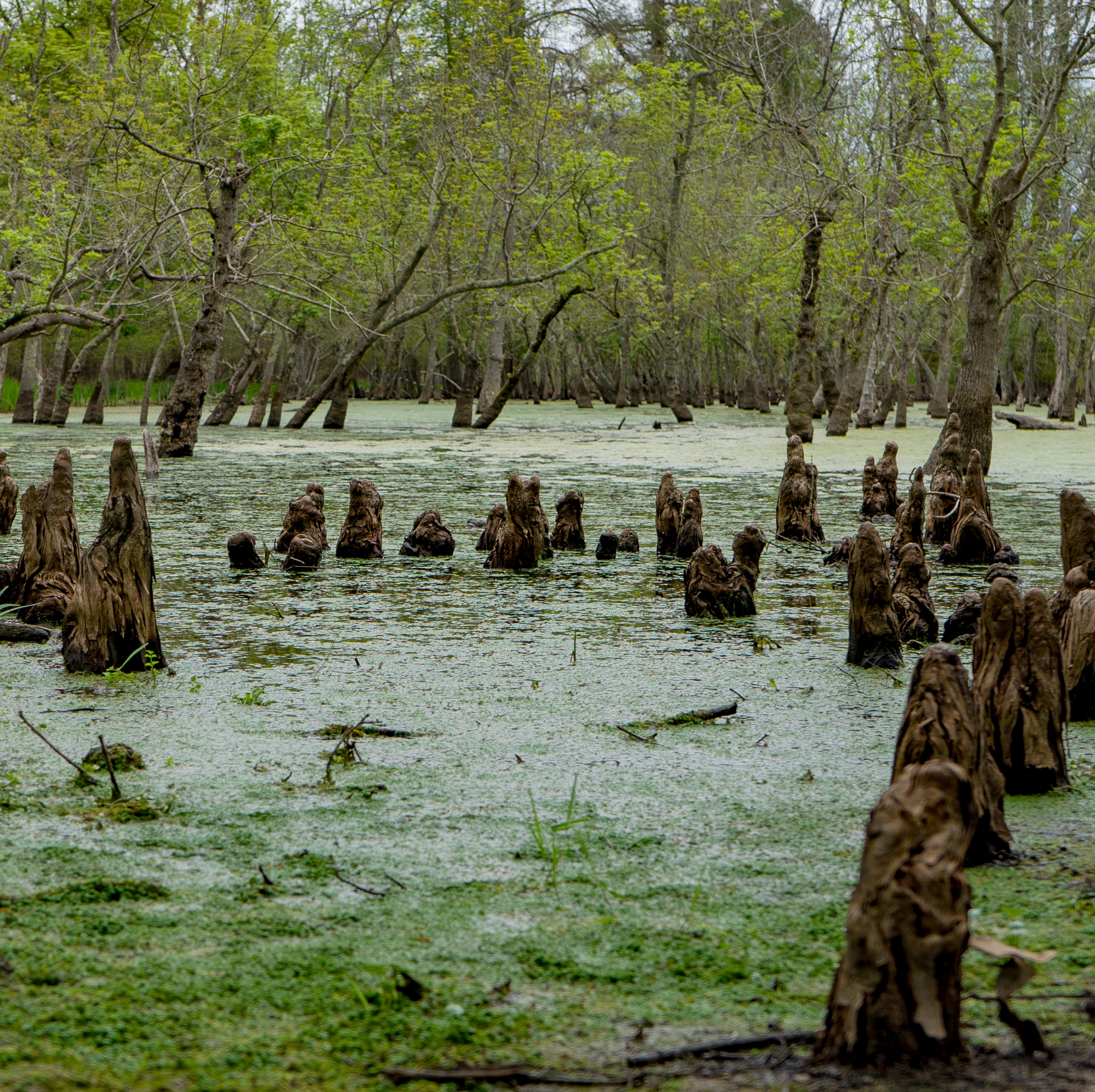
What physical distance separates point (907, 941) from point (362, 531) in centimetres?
680

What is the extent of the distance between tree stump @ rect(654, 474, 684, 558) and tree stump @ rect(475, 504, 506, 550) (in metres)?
1.11

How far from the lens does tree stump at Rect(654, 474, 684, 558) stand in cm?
900

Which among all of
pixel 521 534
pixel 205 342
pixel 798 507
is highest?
pixel 205 342

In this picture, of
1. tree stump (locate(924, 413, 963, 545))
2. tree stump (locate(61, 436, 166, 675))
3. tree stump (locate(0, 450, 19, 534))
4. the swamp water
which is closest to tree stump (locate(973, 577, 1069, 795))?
the swamp water

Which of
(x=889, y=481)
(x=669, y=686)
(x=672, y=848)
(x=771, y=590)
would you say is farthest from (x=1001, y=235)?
(x=672, y=848)

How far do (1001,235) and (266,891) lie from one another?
13.2 m

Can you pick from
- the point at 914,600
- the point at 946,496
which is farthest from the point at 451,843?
the point at 946,496

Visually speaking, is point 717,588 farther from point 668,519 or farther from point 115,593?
point 115,593

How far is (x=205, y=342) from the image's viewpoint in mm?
17625

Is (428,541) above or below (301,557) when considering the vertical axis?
above

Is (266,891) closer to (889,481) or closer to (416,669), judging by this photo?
(416,669)

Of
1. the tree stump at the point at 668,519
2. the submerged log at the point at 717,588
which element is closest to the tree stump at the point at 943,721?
the submerged log at the point at 717,588

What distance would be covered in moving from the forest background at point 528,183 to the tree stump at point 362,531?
5767 millimetres

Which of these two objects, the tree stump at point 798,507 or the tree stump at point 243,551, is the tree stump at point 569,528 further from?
the tree stump at point 243,551
